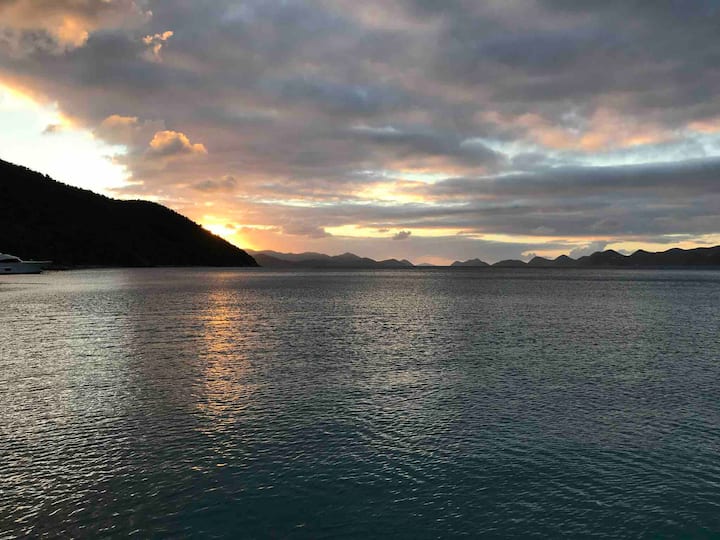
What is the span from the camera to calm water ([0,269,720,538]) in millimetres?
16562

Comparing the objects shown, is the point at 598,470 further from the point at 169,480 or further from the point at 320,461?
the point at 169,480

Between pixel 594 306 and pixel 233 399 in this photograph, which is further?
pixel 594 306

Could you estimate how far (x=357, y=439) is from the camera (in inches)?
922

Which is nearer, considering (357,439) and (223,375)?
(357,439)

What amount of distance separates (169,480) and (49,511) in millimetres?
3789

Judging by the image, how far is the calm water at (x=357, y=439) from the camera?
16562mm

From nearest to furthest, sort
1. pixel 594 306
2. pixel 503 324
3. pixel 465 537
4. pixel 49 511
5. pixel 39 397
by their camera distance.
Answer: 1. pixel 465 537
2. pixel 49 511
3. pixel 39 397
4. pixel 503 324
5. pixel 594 306

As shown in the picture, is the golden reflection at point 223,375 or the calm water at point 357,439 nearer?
the calm water at point 357,439

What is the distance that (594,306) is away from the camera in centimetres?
10025

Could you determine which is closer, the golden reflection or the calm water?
the calm water

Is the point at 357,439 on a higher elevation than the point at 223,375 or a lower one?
lower

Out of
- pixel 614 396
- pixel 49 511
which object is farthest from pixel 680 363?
pixel 49 511

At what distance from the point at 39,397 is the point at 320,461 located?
18461 mm

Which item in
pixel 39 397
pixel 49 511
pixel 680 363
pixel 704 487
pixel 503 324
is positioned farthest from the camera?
pixel 503 324
